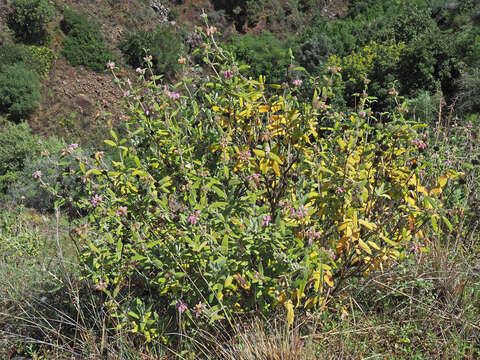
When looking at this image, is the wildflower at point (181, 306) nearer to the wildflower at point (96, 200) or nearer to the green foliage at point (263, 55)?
the wildflower at point (96, 200)

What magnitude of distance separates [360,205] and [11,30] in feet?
43.4

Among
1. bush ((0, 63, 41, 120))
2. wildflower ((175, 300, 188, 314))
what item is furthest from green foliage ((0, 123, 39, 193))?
wildflower ((175, 300, 188, 314))

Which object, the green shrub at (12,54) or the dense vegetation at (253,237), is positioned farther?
the green shrub at (12,54)

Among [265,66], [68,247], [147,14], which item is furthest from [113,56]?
[68,247]

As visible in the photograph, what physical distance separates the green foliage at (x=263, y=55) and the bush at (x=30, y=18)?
5892 mm

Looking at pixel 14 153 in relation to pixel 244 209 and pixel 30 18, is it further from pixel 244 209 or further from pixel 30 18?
pixel 244 209

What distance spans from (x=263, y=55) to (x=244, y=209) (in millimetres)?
13180

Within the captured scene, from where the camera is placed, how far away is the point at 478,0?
1300 centimetres

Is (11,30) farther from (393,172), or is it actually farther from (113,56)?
(393,172)

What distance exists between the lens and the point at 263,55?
1413cm

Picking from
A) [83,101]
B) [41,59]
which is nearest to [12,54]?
[41,59]

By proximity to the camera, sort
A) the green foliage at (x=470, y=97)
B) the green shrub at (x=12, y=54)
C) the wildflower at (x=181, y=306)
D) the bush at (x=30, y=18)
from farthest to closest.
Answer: the bush at (x=30, y=18), the green shrub at (x=12, y=54), the green foliage at (x=470, y=97), the wildflower at (x=181, y=306)

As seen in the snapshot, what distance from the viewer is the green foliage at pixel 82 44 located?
40.3 ft

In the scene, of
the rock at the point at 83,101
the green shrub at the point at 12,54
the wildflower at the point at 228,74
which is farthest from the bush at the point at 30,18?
the wildflower at the point at 228,74
